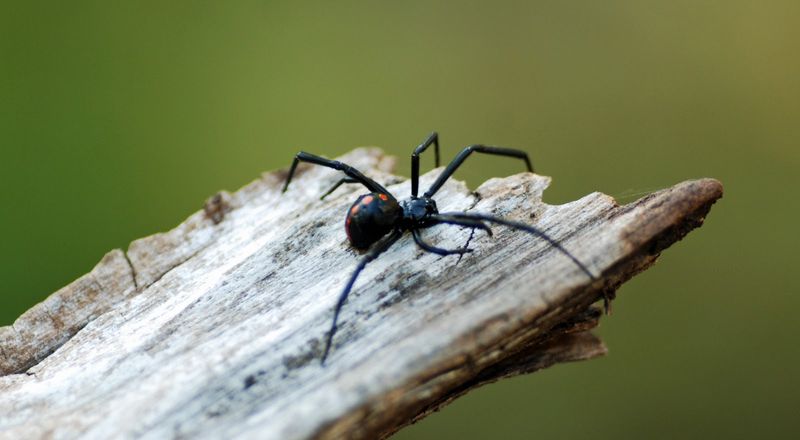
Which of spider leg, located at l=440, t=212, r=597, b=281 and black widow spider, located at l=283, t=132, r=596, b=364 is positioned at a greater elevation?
black widow spider, located at l=283, t=132, r=596, b=364

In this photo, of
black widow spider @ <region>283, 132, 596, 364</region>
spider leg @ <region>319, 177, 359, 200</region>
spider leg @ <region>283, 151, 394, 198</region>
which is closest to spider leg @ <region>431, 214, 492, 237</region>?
black widow spider @ <region>283, 132, 596, 364</region>

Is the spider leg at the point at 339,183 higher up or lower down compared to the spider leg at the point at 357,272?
higher up

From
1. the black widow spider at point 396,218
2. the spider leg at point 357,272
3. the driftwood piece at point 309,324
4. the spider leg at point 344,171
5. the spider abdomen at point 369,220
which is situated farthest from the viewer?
the spider leg at point 344,171

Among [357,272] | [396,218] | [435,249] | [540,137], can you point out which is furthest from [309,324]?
[540,137]

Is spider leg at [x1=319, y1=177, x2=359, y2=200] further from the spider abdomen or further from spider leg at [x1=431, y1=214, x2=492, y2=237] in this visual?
spider leg at [x1=431, y1=214, x2=492, y2=237]

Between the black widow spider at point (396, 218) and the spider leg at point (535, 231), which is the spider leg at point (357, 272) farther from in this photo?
the spider leg at point (535, 231)

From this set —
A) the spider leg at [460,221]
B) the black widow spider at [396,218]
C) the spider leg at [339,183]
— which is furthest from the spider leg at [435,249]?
the spider leg at [339,183]

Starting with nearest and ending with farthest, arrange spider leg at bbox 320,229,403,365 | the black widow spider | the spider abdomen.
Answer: spider leg at bbox 320,229,403,365
the black widow spider
the spider abdomen

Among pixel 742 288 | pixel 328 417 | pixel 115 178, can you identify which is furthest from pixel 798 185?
pixel 115 178
